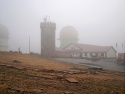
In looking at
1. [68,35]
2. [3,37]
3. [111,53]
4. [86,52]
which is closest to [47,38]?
[86,52]

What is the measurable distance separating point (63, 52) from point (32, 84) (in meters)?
38.9

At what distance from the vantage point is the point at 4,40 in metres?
60.4

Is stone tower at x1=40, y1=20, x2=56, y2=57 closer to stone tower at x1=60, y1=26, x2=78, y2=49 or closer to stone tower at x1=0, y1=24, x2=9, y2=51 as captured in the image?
stone tower at x1=60, y1=26, x2=78, y2=49

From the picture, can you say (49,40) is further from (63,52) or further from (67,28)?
(67,28)

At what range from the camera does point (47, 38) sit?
137ft

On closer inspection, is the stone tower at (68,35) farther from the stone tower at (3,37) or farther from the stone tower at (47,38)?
the stone tower at (3,37)

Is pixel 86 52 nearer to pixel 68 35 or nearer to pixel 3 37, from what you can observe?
pixel 68 35

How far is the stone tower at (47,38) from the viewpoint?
4156cm

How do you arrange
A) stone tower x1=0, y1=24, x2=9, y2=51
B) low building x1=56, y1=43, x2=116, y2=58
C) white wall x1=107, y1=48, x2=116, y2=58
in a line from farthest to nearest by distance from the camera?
1. stone tower x1=0, y1=24, x2=9, y2=51
2. white wall x1=107, y1=48, x2=116, y2=58
3. low building x1=56, y1=43, x2=116, y2=58

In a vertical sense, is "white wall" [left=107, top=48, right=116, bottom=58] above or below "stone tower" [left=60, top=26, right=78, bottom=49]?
below

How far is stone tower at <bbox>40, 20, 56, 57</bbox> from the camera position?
4156 centimetres

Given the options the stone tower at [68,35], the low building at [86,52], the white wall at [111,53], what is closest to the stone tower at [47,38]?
the low building at [86,52]

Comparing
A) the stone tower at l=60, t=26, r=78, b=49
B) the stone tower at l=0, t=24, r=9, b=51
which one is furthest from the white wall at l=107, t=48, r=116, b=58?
the stone tower at l=0, t=24, r=9, b=51

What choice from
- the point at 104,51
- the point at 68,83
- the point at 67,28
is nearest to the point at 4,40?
the point at 67,28
